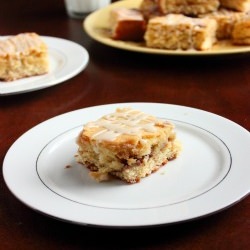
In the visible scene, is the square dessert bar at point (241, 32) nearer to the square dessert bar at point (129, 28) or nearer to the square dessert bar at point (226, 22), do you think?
the square dessert bar at point (226, 22)

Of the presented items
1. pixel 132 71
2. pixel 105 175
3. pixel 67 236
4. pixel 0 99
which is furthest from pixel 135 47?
pixel 67 236

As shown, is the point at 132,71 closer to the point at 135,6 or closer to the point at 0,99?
the point at 0,99

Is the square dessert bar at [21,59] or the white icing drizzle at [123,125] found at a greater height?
the white icing drizzle at [123,125]

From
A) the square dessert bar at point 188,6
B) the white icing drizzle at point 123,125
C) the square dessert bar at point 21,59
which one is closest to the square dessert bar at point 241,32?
the square dessert bar at point 188,6

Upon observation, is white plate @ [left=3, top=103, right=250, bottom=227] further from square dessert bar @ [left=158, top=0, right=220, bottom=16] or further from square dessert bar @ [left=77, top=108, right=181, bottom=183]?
square dessert bar @ [left=158, top=0, right=220, bottom=16]

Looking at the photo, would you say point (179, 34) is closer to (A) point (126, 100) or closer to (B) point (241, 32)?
(B) point (241, 32)

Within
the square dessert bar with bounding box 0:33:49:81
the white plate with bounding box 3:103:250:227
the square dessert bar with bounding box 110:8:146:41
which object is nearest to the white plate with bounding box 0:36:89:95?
the square dessert bar with bounding box 0:33:49:81
